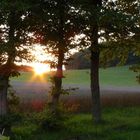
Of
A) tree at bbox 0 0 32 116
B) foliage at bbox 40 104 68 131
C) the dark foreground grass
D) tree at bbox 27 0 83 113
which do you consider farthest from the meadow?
tree at bbox 0 0 32 116

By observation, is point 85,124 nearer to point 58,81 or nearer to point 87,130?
point 87,130

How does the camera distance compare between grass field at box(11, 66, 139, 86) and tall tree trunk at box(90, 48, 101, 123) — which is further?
grass field at box(11, 66, 139, 86)

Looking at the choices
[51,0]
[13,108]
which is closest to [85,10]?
[51,0]

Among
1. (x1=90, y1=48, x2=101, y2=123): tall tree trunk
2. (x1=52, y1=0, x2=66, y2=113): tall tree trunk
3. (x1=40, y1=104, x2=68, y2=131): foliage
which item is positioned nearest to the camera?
(x1=40, y1=104, x2=68, y2=131): foliage

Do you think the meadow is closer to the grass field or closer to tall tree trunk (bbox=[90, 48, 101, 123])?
tall tree trunk (bbox=[90, 48, 101, 123])

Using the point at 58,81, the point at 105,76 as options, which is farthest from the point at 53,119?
the point at 105,76

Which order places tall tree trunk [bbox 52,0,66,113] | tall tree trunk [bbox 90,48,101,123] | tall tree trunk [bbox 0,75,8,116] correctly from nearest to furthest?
tall tree trunk [bbox 0,75,8,116] < tall tree trunk [bbox 52,0,66,113] < tall tree trunk [bbox 90,48,101,123]

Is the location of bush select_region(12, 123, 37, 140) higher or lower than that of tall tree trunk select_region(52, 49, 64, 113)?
lower

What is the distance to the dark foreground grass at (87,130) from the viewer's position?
62.2 ft

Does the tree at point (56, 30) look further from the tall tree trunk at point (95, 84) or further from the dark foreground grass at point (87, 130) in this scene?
the tall tree trunk at point (95, 84)

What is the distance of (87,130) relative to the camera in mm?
20797

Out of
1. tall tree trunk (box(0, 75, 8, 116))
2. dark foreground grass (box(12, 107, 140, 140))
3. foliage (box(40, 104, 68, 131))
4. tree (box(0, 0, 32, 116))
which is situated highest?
tree (box(0, 0, 32, 116))

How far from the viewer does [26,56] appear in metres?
19.4

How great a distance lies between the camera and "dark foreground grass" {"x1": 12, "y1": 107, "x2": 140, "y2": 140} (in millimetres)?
18969
